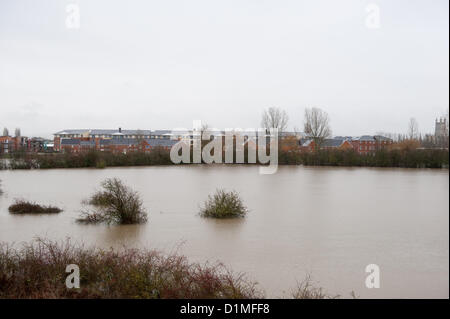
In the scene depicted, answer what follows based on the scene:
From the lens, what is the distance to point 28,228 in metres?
10.2

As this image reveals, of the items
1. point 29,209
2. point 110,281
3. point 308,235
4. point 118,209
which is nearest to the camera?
point 110,281

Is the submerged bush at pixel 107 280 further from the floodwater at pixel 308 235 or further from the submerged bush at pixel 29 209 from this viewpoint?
the submerged bush at pixel 29 209

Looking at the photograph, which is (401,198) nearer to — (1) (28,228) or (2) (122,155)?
(1) (28,228)

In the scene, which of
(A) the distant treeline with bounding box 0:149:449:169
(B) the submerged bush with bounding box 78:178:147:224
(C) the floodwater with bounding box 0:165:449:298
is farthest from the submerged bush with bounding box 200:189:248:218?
(A) the distant treeline with bounding box 0:149:449:169

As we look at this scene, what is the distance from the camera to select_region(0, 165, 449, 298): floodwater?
6.29 m

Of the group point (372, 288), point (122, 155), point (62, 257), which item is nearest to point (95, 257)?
point (62, 257)

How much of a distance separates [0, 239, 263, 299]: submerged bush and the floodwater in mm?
1320

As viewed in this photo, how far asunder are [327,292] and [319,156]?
1269 inches

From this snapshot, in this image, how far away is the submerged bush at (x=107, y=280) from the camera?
15.3 feet

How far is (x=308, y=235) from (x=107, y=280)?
578 cm

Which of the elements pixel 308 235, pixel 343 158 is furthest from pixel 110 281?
pixel 343 158

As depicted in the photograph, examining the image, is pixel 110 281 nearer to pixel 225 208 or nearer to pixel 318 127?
pixel 225 208

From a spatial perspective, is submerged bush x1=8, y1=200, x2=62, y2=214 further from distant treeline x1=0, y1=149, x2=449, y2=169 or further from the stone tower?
distant treeline x1=0, y1=149, x2=449, y2=169

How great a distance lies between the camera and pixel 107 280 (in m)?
5.03
